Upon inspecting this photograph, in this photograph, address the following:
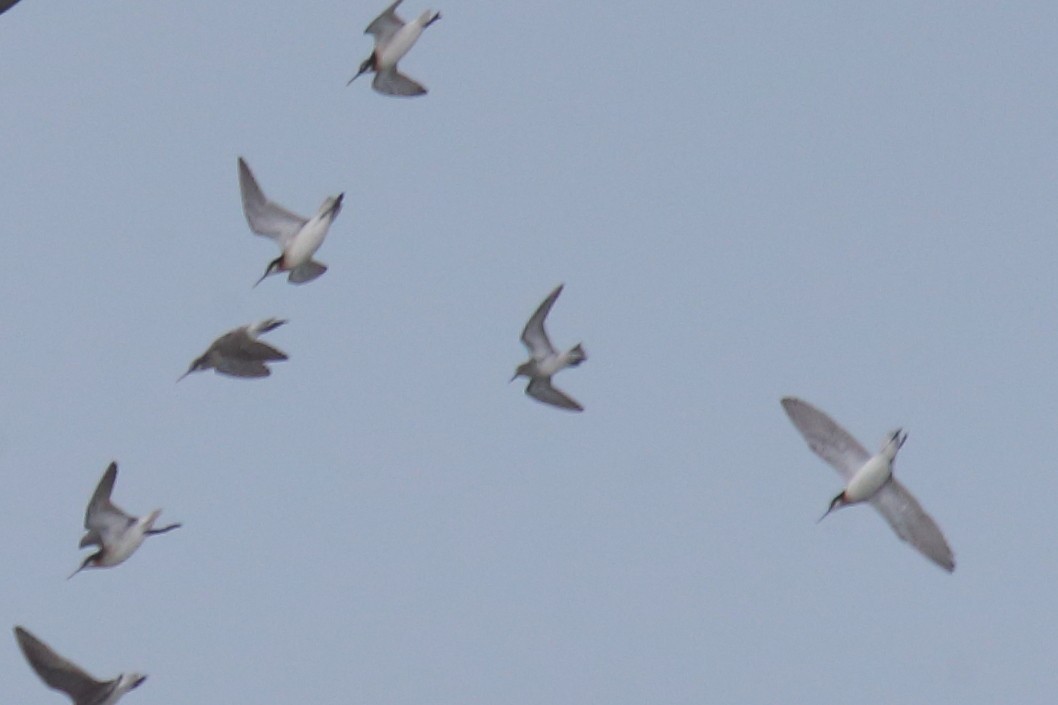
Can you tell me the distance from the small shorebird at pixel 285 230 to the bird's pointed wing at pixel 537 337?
16.3 feet

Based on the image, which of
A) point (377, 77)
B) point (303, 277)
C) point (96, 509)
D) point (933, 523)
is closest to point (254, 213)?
point (303, 277)

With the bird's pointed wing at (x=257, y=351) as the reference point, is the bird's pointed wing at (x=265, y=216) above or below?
above

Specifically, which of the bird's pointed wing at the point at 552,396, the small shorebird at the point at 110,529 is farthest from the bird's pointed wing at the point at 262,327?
the bird's pointed wing at the point at 552,396

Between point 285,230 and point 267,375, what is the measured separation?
2641mm

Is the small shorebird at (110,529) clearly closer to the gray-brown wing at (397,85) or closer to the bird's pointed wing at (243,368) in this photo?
the bird's pointed wing at (243,368)

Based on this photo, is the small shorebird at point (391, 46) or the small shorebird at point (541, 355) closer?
the small shorebird at point (391, 46)

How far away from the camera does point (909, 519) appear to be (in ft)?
97.9

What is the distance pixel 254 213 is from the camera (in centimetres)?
3466

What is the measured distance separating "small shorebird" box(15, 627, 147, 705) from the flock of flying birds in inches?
0.6

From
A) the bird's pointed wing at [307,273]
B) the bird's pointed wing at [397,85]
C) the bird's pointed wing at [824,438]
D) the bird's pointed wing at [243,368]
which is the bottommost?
the bird's pointed wing at [824,438]

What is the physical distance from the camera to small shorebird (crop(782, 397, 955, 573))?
29.4 m

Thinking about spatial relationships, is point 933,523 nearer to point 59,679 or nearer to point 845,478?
point 845,478

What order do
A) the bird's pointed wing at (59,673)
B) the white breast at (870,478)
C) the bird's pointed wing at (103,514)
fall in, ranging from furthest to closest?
1. the bird's pointed wing at (103,514)
2. the bird's pointed wing at (59,673)
3. the white breast at (870,478)

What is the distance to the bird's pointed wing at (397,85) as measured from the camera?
36688 millimetres
